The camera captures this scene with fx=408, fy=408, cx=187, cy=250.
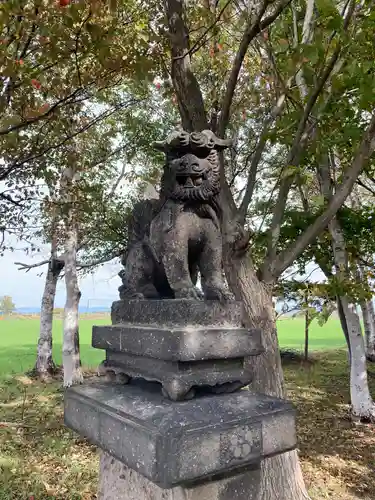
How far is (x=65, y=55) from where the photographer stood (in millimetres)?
3566

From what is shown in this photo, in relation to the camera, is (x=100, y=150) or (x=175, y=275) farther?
(x=100, y=150)

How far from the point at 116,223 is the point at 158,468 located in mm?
7331

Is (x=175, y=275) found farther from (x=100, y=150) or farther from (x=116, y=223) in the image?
(x=100, y=150)

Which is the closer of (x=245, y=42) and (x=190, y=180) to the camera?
(x=190, y=180)

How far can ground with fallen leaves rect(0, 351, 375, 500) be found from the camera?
5184mm

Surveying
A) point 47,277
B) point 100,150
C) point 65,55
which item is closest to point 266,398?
point 65,55

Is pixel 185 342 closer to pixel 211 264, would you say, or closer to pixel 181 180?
pixel 211 264

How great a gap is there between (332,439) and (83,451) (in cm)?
425

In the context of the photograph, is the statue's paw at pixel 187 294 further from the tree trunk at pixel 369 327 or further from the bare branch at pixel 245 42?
the tree trunk at pixel 369 327

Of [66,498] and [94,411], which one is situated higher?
[94,411]

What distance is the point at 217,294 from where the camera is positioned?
2412 millimetres

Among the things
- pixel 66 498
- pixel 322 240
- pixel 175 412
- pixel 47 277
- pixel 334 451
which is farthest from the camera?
pixel 47 277

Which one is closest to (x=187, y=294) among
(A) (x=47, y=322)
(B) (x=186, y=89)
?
(B) (x=186, y=89)

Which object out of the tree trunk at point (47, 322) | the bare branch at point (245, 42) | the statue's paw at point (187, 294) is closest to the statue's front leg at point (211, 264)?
the statue's paw at point (187, 294)
